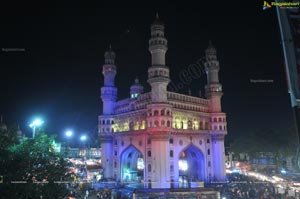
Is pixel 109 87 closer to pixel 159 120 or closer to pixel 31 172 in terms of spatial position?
pixel 159 120

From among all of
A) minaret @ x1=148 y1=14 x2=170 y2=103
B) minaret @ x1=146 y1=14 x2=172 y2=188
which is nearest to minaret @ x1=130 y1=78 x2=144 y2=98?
minaret @ x1=148 y1=14 x2=170 y2=103

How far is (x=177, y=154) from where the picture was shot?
5031 cm

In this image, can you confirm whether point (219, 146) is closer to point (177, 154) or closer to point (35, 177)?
point (177, 154)

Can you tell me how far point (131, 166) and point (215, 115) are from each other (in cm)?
2090

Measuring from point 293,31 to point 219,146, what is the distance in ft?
172

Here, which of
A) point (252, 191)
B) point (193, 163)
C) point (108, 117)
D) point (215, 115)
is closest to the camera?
point (252, 191)

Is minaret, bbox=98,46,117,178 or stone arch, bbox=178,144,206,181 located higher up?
minaret, bbox=98,46,117,178

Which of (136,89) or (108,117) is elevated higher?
(136,89)

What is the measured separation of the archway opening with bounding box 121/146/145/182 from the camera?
185ft

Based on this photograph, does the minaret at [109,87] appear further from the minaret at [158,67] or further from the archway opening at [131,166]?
the minaret at [158,67]

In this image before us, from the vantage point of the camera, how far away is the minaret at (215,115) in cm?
5572

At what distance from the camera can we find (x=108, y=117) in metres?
58.6

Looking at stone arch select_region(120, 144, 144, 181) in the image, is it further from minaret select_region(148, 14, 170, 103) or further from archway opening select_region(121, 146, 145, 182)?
minaret select_region(148, 14, 170, 103)

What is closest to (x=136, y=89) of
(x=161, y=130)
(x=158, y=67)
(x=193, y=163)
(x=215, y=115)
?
(x=158, y=67)
